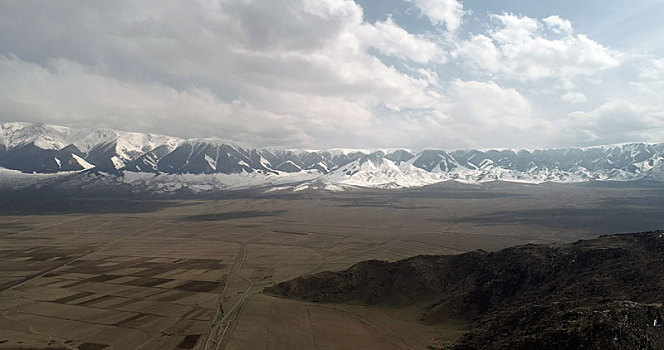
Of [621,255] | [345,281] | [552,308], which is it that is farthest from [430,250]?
[552,308]

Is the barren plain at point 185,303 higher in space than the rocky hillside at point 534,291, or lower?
lower

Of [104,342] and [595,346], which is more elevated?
[595,346]

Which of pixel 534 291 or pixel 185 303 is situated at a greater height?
pixel 534 291

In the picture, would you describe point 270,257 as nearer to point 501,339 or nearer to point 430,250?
point 430,250

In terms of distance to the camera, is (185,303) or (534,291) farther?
(185,303)

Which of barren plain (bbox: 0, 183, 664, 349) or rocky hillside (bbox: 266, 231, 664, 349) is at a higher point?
rocky hillside (bbox: 266, 231, 664, 349)

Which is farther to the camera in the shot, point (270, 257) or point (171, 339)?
point (270, 257)

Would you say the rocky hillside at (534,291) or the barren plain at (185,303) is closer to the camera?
the rocky hillside at (534,291)

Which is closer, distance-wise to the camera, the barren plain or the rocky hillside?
the rocky hillside
